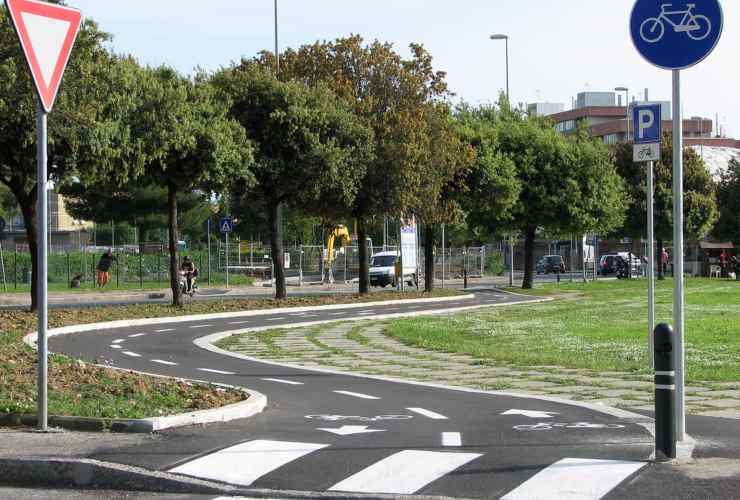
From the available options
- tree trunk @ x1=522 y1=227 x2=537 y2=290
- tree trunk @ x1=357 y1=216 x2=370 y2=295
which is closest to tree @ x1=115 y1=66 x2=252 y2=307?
tree trunk @ x1=357 y1=216 x2=370 y2=295

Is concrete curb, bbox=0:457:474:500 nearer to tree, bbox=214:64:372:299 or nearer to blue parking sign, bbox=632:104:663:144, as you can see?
blue parking sign, bbox=632:104:663:144

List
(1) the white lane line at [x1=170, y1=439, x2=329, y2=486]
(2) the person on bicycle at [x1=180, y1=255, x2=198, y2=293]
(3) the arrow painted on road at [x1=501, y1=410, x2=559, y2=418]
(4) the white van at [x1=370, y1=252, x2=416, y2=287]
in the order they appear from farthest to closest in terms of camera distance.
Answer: (4) the white van at [x1=370, y1=252, x2=416, y2=287] < (2) the person on bicycle at [x1=180, y1=255, x2=198, y2=293] < (3) the arrow painted on road at [x1=501, y1=410, x2=559, y2=418] < (1) the white lane line at [x1=170, y1=439, x2=329, y2=486]

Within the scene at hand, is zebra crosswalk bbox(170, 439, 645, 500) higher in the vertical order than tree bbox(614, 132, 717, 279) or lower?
lower

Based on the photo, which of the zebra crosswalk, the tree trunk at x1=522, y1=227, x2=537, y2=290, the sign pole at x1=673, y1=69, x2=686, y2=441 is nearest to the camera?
the zebra crosswalk

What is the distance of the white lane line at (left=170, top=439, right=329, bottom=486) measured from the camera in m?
7.30

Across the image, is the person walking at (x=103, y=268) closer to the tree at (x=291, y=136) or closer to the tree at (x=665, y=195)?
the tree at (x=291, y=136)

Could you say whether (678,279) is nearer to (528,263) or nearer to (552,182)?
(552,182)

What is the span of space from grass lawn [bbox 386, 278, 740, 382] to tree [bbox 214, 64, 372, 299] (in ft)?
22.0

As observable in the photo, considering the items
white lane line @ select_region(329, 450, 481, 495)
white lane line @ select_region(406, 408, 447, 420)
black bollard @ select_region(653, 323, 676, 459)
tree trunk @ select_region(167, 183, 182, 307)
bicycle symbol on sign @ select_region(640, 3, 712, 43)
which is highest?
bicycle symbol on sign @ select_region(640, 3, 712, 43)

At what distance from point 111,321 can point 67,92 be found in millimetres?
5478

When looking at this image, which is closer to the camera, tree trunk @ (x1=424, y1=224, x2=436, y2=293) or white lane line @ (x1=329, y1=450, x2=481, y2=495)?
white lane line @ (x1=329, y1=450, x2=481, y2=495)

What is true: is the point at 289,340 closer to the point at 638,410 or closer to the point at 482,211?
the point at 638,410

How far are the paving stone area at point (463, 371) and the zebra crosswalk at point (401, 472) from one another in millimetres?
3746

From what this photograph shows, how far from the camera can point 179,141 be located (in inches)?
1093
